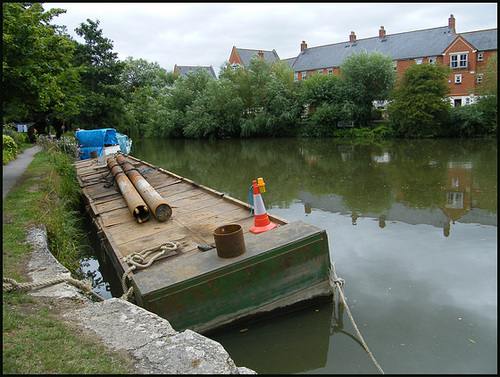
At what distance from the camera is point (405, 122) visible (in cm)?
2955

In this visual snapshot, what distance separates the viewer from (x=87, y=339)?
3.16m

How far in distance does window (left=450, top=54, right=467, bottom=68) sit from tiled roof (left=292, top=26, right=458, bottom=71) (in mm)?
1450

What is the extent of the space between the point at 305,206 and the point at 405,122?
21937 mm

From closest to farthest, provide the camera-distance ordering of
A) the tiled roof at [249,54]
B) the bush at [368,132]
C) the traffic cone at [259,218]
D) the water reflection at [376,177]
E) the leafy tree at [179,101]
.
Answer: the traffic cone at [259,218]
the water reflection at [376,177]
the bush at [368,132]
the leafy tree at [179,101]
the tiled roof at [249,54]

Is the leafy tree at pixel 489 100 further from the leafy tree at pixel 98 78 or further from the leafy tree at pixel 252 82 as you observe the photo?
the leafy tree at pixel 98 78

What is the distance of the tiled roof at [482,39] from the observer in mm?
35156

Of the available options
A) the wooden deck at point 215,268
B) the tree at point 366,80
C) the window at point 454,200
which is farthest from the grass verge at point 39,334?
the tree at point 366,80

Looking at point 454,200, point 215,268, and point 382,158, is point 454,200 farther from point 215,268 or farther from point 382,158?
point 382,158

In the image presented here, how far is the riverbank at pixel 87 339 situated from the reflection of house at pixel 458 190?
8.08m

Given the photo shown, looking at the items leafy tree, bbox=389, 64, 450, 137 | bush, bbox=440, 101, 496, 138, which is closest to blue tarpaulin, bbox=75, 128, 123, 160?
leafy tree, bbox=389, 64, 450, 137

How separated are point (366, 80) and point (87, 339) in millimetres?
33635

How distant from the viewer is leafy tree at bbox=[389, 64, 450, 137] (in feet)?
91.7

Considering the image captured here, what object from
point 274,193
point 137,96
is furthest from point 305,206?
point 137,96

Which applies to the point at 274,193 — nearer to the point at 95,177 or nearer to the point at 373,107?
the point at 95,177
